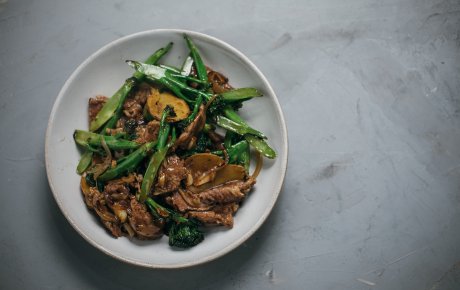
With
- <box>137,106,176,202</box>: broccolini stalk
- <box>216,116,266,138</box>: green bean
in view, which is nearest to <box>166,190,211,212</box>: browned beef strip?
<box>137,106,176,202</box>: broccolini stalk

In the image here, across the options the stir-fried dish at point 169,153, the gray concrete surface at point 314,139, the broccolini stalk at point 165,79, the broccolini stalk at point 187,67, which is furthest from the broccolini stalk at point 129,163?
the gray concrete surface at point 314,139

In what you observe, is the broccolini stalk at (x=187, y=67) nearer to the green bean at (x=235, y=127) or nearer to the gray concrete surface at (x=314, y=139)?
the green bean at (x=235, y=127)

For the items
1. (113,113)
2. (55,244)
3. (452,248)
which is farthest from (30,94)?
(452,248)

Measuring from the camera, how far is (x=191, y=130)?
2.81 meters

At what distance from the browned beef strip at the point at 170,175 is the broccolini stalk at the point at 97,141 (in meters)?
0.22

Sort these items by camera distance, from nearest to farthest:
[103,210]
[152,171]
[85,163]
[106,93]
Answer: [152,171], [103,210], [85,163], [106,93]

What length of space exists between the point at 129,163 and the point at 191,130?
1.41 feet

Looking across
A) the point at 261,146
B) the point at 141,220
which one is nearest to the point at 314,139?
the point at 261,146

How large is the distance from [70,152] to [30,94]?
752mm

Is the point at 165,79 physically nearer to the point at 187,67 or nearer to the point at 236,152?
the point at 187,67

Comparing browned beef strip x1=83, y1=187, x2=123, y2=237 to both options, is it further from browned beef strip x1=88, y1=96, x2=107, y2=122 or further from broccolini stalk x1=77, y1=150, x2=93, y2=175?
browned beef strip x1=88, y1=96, x2=107, y2=122

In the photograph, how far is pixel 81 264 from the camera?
10.9 ft

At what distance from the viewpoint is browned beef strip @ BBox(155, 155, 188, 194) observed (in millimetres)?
2803

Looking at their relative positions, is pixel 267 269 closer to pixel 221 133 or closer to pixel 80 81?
pixel 221 133
